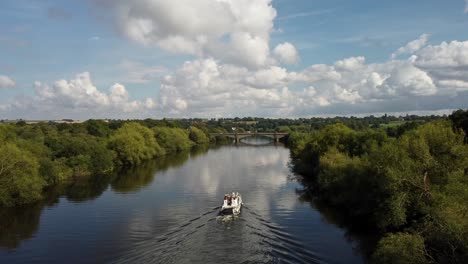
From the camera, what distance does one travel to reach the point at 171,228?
33281 millimetres

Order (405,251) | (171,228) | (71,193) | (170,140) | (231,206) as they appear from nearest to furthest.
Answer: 1. (405,251)
2. (171,228)
3. (231,206)
4. (71,193)
5. (170,140)

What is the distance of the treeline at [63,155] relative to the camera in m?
43.9

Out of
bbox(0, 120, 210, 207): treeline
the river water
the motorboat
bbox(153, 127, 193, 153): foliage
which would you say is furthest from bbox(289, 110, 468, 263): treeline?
bbox(153, 127, 193, 153): foliage

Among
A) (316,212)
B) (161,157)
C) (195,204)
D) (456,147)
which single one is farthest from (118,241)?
(161,157)

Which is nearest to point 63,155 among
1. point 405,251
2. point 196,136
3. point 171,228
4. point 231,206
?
point 231,206

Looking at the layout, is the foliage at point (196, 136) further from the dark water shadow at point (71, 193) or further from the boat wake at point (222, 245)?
the boat wake at point (222, 245)

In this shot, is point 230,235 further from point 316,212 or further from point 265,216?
point 316,212

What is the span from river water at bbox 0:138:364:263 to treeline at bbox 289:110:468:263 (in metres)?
3.07

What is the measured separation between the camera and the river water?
27.3 m

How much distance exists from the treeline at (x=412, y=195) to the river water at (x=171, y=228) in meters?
3.07

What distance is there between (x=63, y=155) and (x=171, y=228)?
37897mm

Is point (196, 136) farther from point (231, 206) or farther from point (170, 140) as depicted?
point (231, 206)

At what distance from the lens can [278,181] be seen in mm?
59656

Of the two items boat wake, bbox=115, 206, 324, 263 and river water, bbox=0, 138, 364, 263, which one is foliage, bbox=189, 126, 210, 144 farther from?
boat wake, bbox=115, 206, 324, 263
